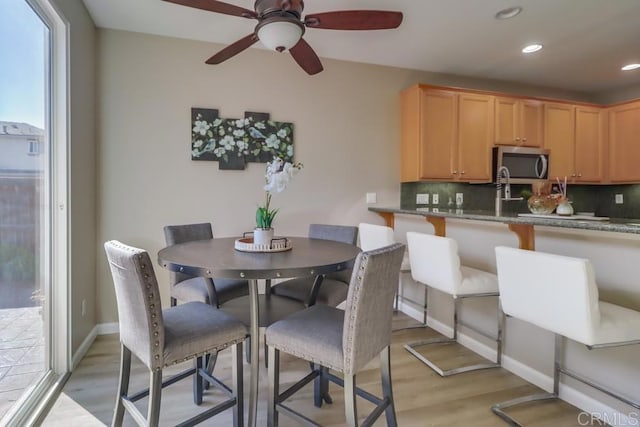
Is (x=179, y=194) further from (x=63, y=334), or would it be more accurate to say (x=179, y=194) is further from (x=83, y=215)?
(x=63, y=334)

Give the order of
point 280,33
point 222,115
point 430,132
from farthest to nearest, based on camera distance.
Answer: point 430,132, point 222,115, point 280,33

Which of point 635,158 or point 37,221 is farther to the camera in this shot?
point 635,158

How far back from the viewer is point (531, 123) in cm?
397

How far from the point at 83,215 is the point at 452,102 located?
3.54m

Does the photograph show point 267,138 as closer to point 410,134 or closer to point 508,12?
point 410,134

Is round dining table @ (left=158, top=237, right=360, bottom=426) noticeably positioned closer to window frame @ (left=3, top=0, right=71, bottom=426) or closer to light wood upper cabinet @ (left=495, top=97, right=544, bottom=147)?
window frame @ (left=3, top=0, right=71, bottom=426)

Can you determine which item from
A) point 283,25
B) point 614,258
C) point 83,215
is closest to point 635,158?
point 614,258

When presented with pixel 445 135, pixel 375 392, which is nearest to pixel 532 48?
pixel 445 135

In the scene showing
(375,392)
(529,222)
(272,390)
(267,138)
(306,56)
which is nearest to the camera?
(272,390)

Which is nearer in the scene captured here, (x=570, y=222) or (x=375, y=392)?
(x=570, y=222)

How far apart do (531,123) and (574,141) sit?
707 millimetres

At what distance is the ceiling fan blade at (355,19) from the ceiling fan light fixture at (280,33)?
3.7 inches

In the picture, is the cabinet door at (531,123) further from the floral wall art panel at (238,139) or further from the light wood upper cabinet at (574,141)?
the floral wall art panel at (238,139)

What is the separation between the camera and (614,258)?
1828 mm
